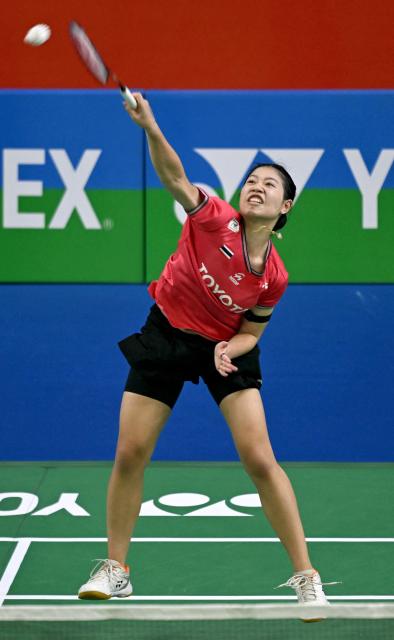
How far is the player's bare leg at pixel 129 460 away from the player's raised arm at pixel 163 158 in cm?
66

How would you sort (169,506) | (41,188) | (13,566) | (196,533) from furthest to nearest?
(41,188) < (169,506) < (196,533) < (13,566)

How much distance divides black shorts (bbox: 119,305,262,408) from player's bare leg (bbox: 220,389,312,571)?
74mm

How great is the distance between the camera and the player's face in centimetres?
325

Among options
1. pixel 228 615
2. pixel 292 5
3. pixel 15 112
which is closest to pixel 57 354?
pixel 15 112

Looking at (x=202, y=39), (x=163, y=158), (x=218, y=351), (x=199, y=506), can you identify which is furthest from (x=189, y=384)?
(x=163, y=158)

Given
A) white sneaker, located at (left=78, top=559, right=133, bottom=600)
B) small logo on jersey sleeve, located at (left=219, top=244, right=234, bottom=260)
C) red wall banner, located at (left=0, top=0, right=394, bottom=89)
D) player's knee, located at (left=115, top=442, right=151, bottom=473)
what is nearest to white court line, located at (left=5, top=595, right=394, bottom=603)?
white sneaker, located at (left=78, top=559, right=133, bottom=600)

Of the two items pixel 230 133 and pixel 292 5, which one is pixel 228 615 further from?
pixel 292 5

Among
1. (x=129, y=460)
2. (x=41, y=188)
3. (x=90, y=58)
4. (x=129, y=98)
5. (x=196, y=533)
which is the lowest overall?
(x=129, y=460)

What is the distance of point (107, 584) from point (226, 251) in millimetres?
1141

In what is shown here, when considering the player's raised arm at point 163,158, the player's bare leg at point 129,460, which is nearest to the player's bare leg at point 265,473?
the player's bare leg at point 129,460

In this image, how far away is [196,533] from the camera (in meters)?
4.26

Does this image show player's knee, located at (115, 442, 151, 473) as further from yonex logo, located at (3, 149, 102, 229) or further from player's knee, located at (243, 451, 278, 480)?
yonex logo, located at (3, 149, 102, 229)

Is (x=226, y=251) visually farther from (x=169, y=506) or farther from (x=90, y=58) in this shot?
(x=169, y=506)

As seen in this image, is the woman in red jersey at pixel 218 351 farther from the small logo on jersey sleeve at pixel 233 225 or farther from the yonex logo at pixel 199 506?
the yonex logo at pixel 199 506
